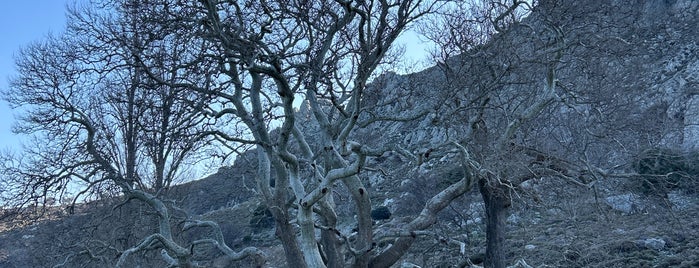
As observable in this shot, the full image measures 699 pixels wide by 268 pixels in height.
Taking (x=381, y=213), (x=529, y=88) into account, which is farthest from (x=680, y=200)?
(x=381, y=213)

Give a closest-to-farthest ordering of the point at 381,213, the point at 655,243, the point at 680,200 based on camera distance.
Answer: the point at 655,243 → the point at 680,200 → the point at 381,213

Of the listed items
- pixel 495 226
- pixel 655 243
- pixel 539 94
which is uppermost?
pixel 539 94

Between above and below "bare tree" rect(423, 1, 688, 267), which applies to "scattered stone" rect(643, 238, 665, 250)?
below

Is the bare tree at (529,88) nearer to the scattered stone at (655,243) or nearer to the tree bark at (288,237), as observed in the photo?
the tree bark at (288,237)

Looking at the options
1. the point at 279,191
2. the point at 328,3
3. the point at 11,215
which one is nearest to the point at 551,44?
the point at 328,3

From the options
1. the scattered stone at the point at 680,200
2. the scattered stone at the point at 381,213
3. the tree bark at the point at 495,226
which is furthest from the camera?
the scattered stone at the point at 381,213

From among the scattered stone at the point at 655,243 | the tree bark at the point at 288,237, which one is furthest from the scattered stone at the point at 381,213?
the tree bark at the point at 288,237

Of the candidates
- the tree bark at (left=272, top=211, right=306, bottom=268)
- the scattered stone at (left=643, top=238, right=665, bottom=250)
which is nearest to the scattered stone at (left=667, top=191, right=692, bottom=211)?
the scattered stone at (left=643, top=238, right=665, bottom=250)

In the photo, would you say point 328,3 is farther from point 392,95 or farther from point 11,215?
point 11,215

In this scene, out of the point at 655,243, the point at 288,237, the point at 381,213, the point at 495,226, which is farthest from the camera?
the point at 381,213

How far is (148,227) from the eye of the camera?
1461 centimetres

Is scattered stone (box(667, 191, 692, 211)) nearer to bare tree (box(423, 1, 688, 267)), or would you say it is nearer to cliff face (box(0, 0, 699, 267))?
cliff face (box(0, 0, 699, 267))

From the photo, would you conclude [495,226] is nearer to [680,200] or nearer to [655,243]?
[655,243]

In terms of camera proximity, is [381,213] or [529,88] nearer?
[529,88]
